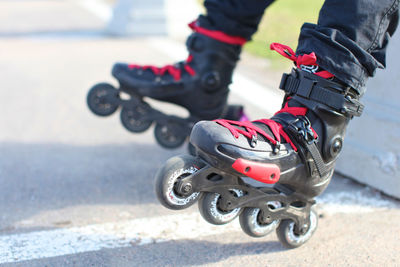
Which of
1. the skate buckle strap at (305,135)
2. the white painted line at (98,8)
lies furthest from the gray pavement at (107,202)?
the white painted line at (98,8)

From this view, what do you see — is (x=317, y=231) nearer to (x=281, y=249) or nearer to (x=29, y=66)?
(x=281, y=249)

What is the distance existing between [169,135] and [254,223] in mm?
943

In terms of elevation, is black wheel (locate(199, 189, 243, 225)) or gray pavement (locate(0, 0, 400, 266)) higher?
black wheel (locate(199, 189, 243, 225))

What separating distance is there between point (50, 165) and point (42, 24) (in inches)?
221

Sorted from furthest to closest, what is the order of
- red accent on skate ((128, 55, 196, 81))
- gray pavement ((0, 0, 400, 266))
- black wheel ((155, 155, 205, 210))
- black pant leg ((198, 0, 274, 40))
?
red accent on skate ((128, 55, 196, 81)) < black pant leg ((198, 0, 274, 40)) < gray pavement ((0, 0, 400, 266)) < black wheel ((155, 155, 205, 210))

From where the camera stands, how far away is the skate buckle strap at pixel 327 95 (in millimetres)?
1558

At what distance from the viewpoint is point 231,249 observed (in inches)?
65.8

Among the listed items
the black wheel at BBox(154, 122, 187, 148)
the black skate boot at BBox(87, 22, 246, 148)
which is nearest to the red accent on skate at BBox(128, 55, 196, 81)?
the black skate boot at BBox(87, 22, 246, 148)

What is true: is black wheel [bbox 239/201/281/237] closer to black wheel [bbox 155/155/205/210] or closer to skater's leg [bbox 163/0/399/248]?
skater's leg [bbox 163/0/399/248]

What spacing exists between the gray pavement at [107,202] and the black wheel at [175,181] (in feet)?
0.82

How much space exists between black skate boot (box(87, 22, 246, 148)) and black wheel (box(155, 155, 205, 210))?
0.89m

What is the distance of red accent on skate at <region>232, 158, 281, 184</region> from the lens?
1.45m

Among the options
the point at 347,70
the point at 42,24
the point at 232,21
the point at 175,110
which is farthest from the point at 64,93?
the point at 42,24

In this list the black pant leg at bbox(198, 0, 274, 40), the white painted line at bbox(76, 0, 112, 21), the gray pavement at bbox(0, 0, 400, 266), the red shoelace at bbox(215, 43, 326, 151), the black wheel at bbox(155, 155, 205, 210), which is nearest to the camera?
the black wheel at bbox(155, 155, 205, 210)
